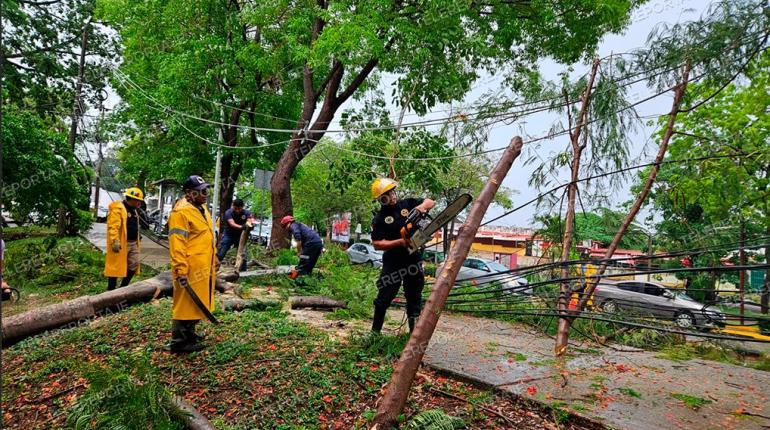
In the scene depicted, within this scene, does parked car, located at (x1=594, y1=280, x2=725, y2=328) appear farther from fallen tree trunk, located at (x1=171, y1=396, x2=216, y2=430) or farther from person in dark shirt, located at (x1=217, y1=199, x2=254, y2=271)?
person in dark shirt, located at (x1=217, y1=199, x2=254, y2=271)

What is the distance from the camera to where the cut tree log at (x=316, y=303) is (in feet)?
21.2

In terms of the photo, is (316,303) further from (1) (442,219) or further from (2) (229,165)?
(2) (229,165)

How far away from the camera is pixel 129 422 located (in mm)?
2979

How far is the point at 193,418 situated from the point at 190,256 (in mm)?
1670

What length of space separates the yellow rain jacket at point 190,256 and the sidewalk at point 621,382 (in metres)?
2.32

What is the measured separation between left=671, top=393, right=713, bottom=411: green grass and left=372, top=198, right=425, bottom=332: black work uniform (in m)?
2.34

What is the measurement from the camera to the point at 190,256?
4.25m

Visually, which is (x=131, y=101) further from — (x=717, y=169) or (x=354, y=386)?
(x=717, y=169)

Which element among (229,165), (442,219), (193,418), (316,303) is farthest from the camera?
(229,165)

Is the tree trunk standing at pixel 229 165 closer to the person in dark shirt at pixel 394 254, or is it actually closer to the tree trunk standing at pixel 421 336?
the person in dark shirt at pixel 394 254

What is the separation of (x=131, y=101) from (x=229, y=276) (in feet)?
31.6

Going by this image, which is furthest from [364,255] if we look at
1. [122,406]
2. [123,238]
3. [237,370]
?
[122,406]

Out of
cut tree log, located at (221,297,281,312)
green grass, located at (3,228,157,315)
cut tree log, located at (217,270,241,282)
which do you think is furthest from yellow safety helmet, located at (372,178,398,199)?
green grass, located at (3,228,157,315)

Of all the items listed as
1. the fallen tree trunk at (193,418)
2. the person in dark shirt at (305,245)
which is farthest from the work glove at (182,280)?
the person in dark shirt at (305,245)
